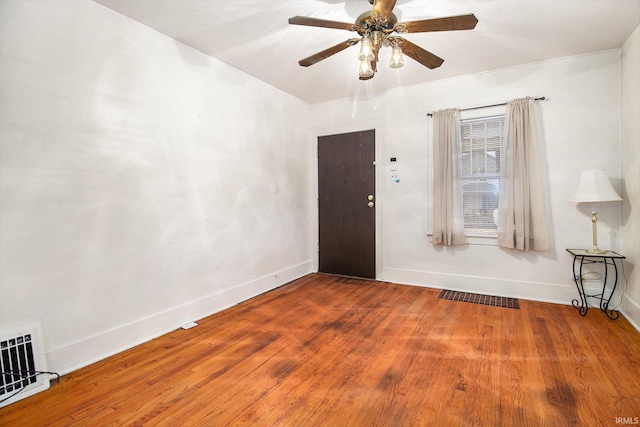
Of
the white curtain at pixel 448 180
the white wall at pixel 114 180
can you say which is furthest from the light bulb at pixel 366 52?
the white curtain at pixel 448 180

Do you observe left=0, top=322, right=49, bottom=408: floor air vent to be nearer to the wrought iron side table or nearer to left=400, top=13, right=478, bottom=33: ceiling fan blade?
left=400, top=13, right=478, bottom=33: ceiling fan blade

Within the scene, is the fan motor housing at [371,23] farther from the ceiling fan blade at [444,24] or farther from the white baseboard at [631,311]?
the white baseboard at [631,311]

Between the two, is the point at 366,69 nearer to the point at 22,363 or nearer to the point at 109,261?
the point at 109,261

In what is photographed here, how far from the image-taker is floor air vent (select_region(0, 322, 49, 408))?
5.94ft

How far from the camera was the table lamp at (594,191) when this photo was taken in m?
2.86

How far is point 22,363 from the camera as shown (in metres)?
1.89

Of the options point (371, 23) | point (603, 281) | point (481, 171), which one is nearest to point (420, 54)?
point (371, 23)

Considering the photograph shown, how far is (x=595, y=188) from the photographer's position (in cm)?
290

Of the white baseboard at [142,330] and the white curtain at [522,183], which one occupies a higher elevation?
the white curtain at [522,183]

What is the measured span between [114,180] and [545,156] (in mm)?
4129

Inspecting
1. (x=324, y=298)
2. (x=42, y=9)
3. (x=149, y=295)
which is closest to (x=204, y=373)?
(x=149, y=295)

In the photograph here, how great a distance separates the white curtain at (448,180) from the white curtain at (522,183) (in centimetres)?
45

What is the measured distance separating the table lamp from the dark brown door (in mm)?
2215

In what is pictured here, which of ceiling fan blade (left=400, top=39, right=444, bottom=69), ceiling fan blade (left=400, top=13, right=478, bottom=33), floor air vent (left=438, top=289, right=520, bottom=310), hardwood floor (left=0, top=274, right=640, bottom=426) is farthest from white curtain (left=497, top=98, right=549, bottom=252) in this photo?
ceiling fan blade (left=400, top=13, right=478, bottom=33)
